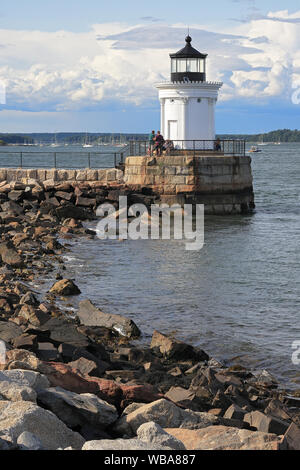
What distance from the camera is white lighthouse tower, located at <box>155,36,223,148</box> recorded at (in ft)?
87.2

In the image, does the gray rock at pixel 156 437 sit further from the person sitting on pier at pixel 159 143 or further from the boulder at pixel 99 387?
the person sitting on pier at pixel 159 143

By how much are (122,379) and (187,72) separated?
2159 cm

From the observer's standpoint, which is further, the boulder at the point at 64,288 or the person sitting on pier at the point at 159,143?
the person sitting on pier at the point at 159,143

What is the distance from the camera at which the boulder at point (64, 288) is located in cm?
1225

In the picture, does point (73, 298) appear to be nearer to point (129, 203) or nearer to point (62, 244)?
point (62, 244)

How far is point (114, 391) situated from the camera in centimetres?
574

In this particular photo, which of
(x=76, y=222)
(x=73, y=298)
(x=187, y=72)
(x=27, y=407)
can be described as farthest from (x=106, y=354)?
(x=187, y=72)

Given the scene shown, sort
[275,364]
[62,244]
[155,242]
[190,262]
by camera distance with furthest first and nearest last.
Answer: [155,242] → [62,244] → [190,262] → [275,364]

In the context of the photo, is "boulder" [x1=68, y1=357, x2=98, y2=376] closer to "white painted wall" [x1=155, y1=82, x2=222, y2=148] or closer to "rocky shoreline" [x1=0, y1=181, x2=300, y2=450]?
"rocky shoreline" [x1=0, y1=181, x2=300, y2=450]

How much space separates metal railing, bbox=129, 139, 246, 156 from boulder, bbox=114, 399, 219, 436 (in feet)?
69.1

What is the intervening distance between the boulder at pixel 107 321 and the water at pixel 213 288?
0.25 meters

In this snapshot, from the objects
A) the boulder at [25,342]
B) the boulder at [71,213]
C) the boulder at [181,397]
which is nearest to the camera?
the boulder at [181,397]

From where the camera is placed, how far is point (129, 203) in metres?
25.5

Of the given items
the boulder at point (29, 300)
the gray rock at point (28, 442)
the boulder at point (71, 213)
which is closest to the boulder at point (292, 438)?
the gray rock at point (28, 442)
